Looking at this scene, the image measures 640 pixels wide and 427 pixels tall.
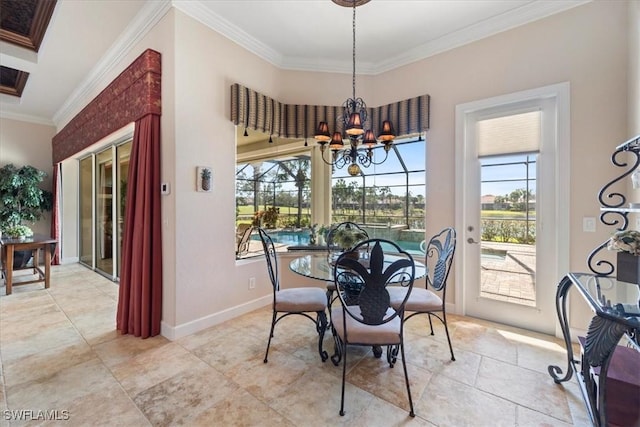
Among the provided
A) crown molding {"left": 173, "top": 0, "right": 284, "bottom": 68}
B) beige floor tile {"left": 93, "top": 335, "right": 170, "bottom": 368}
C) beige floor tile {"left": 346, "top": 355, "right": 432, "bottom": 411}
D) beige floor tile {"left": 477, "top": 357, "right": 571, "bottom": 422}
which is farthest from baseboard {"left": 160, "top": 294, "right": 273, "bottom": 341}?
crown molding {"left": 173, "top": 0, "right": 284, "bottom": 68}

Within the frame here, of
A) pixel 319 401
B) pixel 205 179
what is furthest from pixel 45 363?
pixel 319 401

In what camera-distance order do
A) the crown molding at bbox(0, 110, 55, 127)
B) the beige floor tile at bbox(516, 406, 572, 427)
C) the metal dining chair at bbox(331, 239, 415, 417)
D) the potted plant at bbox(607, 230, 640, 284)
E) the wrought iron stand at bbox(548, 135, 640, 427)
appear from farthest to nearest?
the crown molding at bbox(0, 110, 55, 127)
the metal dining chair at bbox(331, 239, 415, 417)
the beige floor tile at bbox(516, 406, 572, 427)
the potted plant at bbox(607, 230, 640, 284)
the wrought iron stand at bbox(548, 135, 640, 427)

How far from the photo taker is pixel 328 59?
3.58 m

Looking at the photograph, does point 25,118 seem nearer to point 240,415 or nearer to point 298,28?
point 298,28

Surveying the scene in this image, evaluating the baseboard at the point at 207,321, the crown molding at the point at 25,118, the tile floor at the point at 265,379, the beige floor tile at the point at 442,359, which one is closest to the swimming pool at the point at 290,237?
the baseboard at the point at 207,321

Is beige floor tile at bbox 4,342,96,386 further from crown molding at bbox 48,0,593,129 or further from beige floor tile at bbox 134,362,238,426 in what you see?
crown molding at bbox 48,0,593,129

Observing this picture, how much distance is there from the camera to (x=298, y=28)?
9.76 ft

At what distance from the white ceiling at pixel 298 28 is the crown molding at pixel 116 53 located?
1cm

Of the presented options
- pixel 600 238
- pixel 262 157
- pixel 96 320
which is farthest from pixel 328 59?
pixel 96 320

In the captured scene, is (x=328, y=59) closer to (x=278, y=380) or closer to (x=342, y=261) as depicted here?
(x=342, y=261)

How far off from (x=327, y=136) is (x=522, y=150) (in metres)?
1.94

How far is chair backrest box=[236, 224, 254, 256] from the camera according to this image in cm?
330

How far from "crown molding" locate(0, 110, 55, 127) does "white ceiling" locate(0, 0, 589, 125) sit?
2617 mm

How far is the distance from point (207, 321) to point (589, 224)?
3.63 metres
